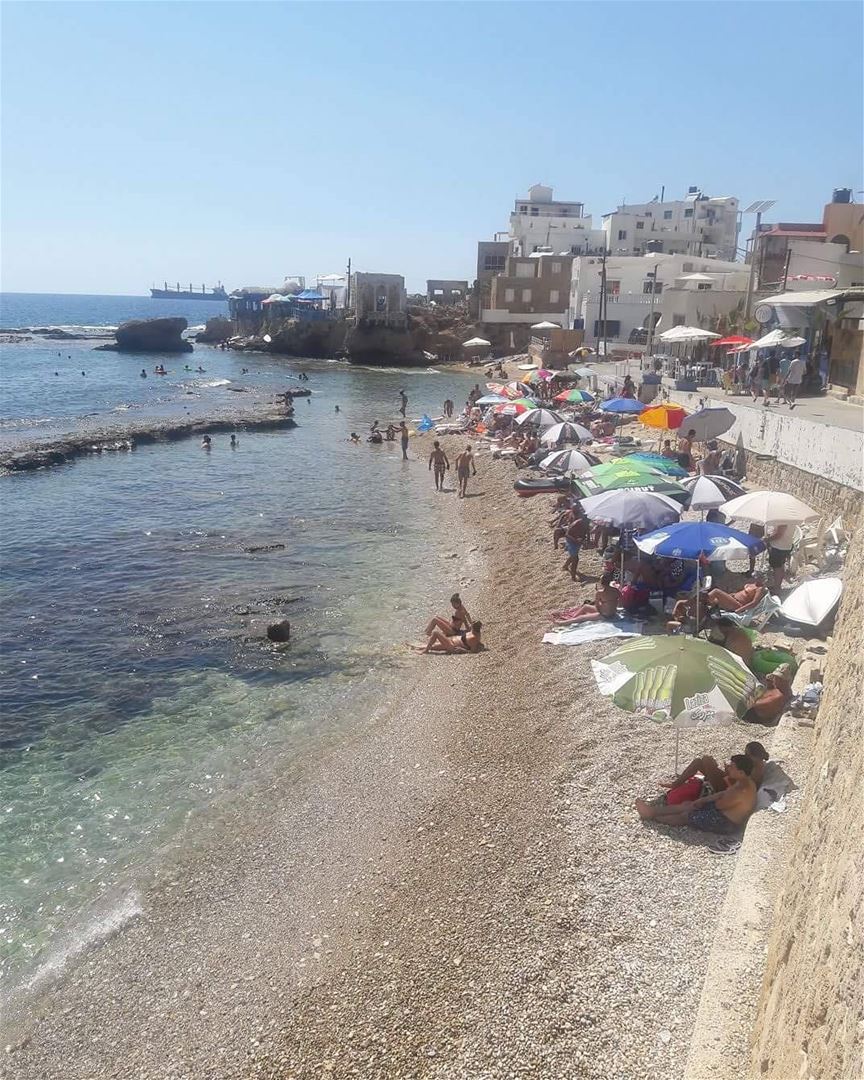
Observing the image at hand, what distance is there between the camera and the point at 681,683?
7.62 m

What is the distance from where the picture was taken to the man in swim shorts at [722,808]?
299 inches

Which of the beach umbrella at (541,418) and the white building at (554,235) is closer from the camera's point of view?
the beach umbrella at (541,418)

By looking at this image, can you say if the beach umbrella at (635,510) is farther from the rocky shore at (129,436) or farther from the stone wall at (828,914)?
the rocky shore at (129,436)

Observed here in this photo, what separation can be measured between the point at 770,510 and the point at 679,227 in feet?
253

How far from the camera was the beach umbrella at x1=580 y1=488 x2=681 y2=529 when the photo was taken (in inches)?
505

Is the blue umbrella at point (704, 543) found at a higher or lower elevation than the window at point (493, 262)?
lower

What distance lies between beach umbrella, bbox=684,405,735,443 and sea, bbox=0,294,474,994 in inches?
269

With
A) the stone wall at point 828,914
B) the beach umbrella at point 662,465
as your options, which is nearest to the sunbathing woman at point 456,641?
the beach umbrella at point 662,465

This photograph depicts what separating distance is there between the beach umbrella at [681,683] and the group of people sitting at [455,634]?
5.55 meters

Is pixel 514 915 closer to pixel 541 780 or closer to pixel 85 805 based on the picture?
pixel 541 780

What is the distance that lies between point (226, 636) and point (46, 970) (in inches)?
301

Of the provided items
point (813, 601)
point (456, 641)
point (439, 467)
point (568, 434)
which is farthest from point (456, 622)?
point (439, 467)

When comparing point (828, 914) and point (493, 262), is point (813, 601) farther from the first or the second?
point (493, 262)

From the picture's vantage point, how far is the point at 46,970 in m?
7.52
